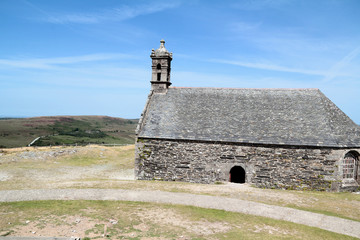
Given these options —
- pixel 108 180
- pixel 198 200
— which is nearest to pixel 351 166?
pixel 198 200

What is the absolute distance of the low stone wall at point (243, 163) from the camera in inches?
885

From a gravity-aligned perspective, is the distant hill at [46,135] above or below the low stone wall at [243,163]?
below

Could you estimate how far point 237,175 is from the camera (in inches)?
1014

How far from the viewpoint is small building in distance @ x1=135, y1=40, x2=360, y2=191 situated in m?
22.8

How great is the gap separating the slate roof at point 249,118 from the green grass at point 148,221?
10.5 metres

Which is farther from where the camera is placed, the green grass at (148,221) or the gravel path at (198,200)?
the gravel path at (198,200)

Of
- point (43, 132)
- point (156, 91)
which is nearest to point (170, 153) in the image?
A: point (156, 91)

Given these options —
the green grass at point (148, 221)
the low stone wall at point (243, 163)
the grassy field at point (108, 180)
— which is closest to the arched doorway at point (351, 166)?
the low stone wall at point (243, 163)

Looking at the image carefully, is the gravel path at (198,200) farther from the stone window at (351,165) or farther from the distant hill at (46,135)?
the distant hill at (46,135)

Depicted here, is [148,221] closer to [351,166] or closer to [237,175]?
[237,175]

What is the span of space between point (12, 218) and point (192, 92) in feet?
69.3

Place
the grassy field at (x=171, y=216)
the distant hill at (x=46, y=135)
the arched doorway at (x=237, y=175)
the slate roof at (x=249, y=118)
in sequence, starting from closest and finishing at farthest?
the grassy field at (x=171, y=216) → the slate roof at (x=249, y=118) → the arched doorway at (x=237, y=175) → the distant hill at (x=46, y=135)

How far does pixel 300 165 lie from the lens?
22969 millimetres

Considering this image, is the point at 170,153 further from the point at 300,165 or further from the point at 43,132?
the point at 43,132
